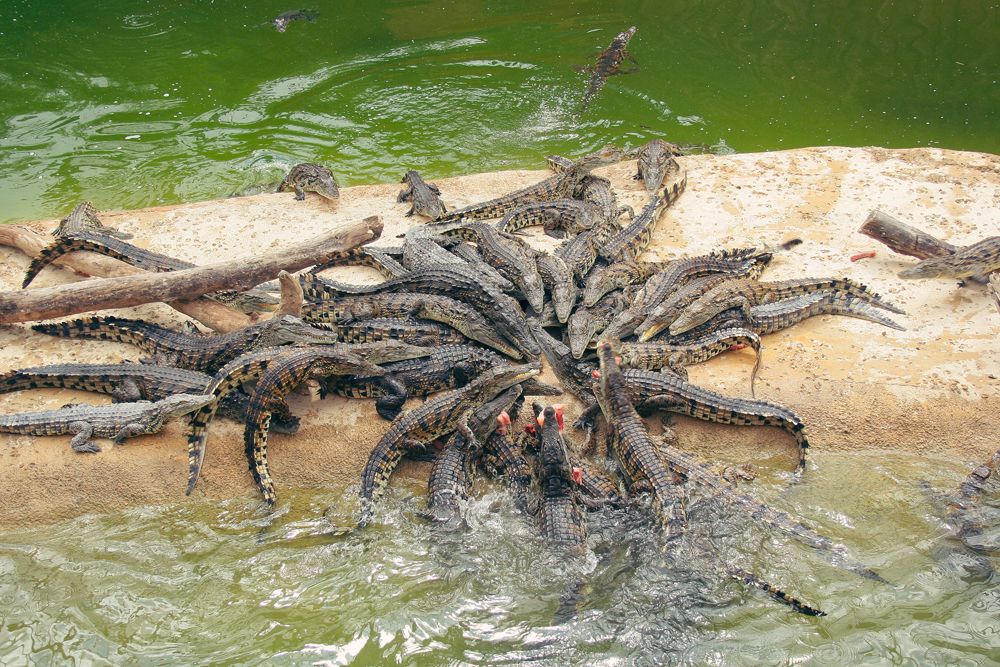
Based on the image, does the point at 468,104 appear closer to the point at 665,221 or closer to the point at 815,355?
the point at 665,221

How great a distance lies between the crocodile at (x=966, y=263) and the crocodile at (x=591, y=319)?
8.46ft

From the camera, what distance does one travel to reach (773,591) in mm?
4719

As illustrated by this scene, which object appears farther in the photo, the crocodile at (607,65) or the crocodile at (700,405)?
the crocodile at (607,65)

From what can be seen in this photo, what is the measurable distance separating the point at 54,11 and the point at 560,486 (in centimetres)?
1337

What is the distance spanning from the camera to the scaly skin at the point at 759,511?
16.3 ft

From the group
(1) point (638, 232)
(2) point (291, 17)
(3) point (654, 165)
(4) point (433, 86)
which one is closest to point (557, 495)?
(1) point (638, 232)

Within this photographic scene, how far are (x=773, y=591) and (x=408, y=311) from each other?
12.0ft

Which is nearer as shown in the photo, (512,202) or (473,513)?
(473,513)

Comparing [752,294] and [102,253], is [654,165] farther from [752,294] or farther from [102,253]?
[102,253]

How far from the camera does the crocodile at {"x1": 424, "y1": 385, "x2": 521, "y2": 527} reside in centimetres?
529

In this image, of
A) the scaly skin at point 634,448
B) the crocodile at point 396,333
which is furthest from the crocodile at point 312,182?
the scaly skin at point 634,448

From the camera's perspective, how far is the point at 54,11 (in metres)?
13.5

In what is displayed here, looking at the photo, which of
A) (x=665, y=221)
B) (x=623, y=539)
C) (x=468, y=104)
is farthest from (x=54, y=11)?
(x=623, y=539)

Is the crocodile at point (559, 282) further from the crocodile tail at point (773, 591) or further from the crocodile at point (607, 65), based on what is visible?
the crocodile at point (607, 65)
